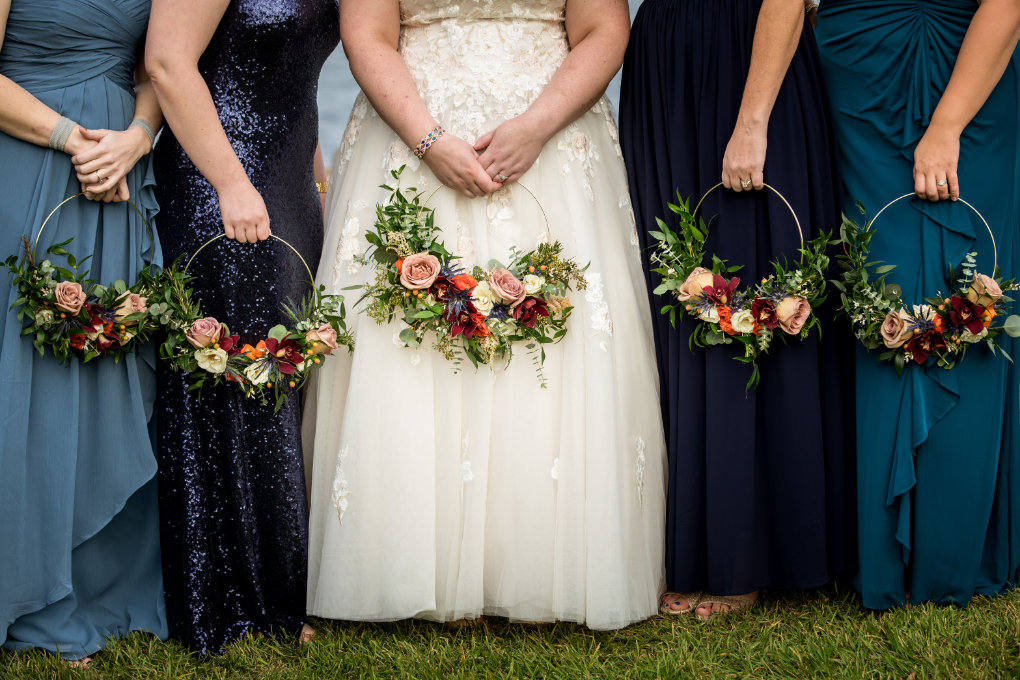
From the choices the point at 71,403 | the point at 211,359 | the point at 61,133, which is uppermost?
the point at 61,133

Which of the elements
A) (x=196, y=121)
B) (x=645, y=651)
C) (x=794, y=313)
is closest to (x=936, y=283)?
(x=794, y=313)

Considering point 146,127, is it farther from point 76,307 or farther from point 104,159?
point 76,307

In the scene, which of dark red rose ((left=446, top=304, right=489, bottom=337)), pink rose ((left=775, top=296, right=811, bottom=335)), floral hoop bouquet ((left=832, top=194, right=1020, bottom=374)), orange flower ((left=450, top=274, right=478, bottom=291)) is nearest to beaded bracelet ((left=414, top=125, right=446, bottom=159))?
orange flower ((left=450, top=274, right=478, bottom=291))

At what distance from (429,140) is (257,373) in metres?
0.91

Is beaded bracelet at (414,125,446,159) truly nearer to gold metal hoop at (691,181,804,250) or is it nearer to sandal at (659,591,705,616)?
gold metal hoop at (691,181,804,250)

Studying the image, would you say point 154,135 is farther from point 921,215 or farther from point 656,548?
point 921,215

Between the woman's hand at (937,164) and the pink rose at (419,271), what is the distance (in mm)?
1548

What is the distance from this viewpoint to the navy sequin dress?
294 cm

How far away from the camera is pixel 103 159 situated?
2.86 m

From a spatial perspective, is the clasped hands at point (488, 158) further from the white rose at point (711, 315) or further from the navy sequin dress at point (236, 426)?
the white rose at point (711, 315)

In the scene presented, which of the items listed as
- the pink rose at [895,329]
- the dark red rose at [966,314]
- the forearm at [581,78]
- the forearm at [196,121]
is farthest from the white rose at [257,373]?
the dark red rose at [966,314]

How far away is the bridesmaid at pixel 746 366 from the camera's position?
9.60ft

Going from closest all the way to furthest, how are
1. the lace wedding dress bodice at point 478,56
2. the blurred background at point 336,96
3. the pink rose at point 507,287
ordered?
the pink rose at point 507,287, the lace wedding dress bodice at point 478,56, the blurred background at point 336,96

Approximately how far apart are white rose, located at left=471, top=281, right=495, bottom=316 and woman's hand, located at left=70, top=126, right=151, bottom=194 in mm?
1219
